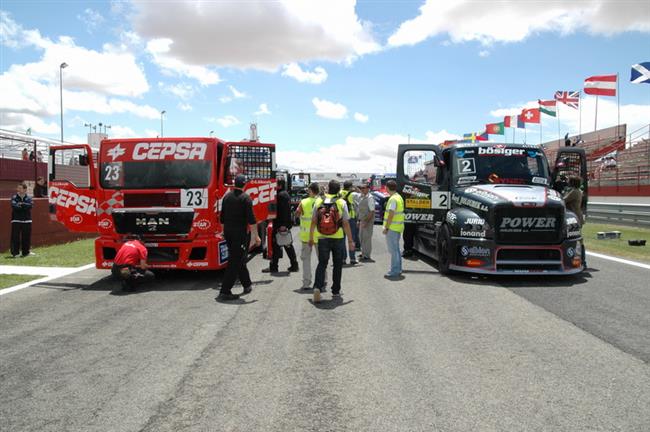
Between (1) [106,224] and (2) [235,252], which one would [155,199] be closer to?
(1) [106,224]

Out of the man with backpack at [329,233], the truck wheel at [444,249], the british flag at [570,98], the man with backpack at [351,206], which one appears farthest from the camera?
the british flag at [570,98]

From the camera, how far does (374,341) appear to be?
525 centimetres

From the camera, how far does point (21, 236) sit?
12.3m

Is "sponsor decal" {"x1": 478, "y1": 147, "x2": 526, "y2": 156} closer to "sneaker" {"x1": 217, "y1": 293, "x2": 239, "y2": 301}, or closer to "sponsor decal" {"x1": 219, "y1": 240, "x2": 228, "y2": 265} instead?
"sponsor decal" {"x1": 219, "y1": 240, "x2": 228, "y2": 265}

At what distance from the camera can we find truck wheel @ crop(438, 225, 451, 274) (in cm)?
920

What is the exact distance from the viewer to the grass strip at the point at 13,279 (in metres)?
8.76

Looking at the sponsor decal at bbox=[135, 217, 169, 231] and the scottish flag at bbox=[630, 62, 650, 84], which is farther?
the scottish flag at bbox=[630, 62, 650, 84]

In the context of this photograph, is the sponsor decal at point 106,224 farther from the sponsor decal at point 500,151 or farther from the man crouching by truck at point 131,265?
the sponsor decal at point 500,151

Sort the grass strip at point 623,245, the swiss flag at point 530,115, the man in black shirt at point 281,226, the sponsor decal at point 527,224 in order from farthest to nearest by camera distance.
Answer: the swiss flag at point 530,115, the grass strip at point 623,245, the man in black shirt at point 281,226, the sponsor decal at point 527,224

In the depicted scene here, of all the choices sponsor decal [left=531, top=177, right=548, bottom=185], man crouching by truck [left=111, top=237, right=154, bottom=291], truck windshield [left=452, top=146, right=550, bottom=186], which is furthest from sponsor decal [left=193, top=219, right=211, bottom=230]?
sponsor decal [left=531, top=177, right=548, bottom=185]

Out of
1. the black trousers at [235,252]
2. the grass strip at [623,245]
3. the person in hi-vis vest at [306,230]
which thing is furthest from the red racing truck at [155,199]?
the grass strip at [623,245]

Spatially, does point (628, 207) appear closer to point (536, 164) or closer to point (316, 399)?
point (536, 164)

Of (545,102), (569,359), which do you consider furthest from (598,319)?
(545,102)

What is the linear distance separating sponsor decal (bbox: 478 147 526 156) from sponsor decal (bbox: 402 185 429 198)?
1.40 m
